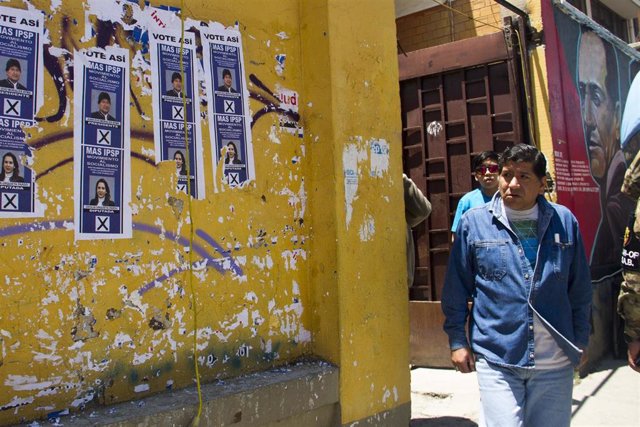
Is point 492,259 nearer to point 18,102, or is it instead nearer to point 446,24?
point 18,102

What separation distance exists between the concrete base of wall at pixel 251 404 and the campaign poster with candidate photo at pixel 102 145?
0.78m

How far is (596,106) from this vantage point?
6477 millimetres

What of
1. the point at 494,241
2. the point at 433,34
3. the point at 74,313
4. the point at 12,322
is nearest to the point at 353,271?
the point at 494,241

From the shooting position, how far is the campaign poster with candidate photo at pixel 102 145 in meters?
2.50

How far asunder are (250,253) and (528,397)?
1.54 m

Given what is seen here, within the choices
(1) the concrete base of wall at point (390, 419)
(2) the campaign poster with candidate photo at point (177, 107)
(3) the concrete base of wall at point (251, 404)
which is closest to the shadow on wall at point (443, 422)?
(1) the concrete base of wall at point (390, 419)

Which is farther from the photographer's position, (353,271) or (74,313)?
(353,271)

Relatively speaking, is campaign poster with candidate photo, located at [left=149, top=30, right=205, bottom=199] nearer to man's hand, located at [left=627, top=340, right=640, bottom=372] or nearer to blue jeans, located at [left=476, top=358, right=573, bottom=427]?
blue jeans, located at [left=476, top=358, right=573, bottom=427]

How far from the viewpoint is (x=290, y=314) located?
3268 millimetres

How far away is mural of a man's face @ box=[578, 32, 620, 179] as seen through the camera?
6.18 meters

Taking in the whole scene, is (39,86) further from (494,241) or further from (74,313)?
(494,241)

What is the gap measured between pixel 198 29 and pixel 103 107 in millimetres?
717

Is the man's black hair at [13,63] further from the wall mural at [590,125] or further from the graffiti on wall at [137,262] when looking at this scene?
the wall mural at [590,125]

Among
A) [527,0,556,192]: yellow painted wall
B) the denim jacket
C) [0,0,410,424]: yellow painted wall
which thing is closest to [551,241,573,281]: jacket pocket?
the denim jacket
